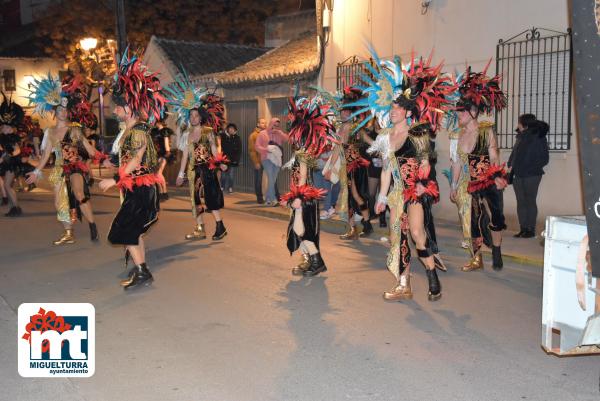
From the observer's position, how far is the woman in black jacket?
1080 cm

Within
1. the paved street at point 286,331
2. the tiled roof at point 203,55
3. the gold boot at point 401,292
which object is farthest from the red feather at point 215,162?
the tiled roof at point 203,55

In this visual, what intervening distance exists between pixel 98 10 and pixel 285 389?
32.7 meters

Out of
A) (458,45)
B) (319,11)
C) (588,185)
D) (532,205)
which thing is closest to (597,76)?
(588,185)

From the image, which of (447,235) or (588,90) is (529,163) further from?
(588,90)

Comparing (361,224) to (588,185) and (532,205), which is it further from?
(588,185)

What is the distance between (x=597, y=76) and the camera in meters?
3.64

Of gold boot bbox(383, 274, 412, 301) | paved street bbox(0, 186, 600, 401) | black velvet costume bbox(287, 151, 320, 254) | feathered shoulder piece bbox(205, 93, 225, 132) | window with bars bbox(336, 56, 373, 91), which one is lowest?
paved street bbox(0, 186, 600, 401)

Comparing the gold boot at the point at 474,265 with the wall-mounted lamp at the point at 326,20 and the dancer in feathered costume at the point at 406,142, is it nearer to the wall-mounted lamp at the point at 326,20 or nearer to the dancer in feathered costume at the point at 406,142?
the dancer in feathered costume at the point at 406,142

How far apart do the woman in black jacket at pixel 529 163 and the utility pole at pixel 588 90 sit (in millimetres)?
7117

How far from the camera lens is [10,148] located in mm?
14836

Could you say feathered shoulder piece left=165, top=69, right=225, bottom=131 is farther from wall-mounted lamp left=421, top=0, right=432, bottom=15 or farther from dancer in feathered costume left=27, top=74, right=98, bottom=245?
wall-mounted lamp left=421, top=0, right=432, bottom=15

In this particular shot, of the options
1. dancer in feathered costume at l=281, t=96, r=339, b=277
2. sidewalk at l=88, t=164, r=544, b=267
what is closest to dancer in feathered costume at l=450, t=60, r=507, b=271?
sidewalk at l=88, t=164, r=544, b=267

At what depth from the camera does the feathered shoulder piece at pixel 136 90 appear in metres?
7.70

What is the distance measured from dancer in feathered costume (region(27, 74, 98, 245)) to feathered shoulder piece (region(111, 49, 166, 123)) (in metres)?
2.48
